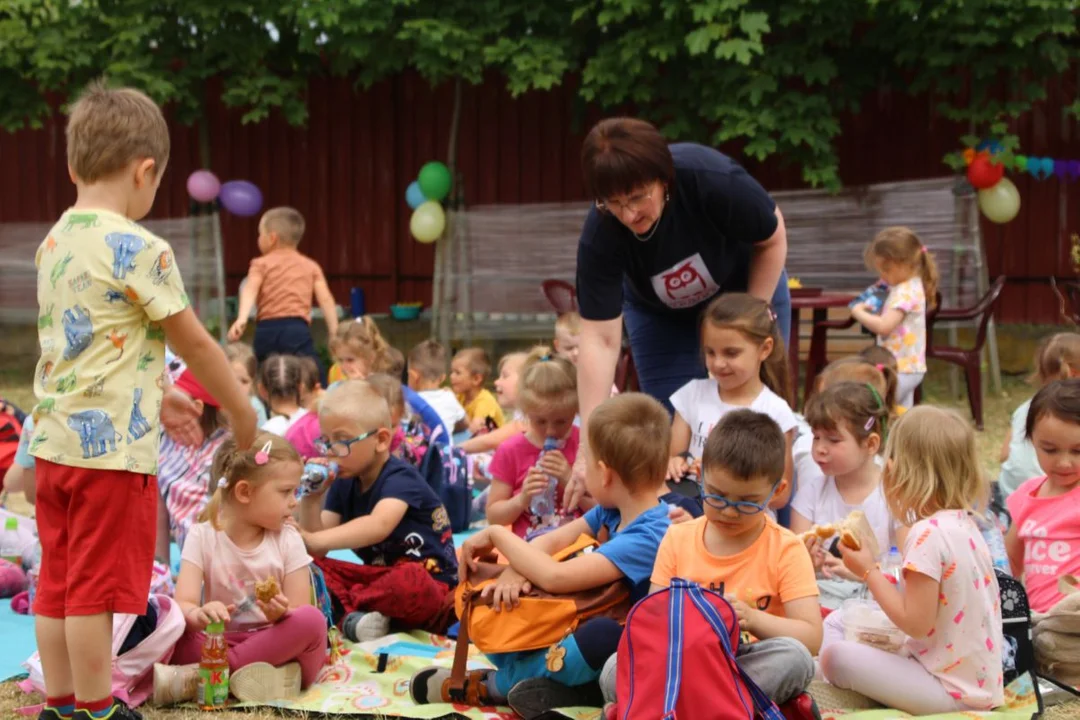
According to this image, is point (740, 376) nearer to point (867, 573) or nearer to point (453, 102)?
point (867, 573)

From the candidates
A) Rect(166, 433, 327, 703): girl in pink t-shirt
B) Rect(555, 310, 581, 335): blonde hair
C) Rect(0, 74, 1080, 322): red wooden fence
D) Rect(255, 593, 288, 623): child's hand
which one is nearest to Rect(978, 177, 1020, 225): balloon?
Rect(0, 74, 1080, 322): red wooden fence

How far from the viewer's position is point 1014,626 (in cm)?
341

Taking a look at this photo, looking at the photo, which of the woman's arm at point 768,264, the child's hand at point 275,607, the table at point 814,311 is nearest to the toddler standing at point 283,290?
the table at point 814,311

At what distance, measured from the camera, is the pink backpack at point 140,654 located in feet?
11.6

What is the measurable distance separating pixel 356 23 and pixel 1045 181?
20.5 ft

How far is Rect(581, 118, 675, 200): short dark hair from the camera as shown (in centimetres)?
376

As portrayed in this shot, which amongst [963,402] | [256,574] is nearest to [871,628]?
[256,574]

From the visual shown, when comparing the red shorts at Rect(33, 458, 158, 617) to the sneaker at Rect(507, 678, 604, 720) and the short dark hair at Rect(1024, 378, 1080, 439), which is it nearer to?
the sneaker at Rect(507, 678, 604, 720)

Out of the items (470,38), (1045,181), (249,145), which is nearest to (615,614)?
(470,38)

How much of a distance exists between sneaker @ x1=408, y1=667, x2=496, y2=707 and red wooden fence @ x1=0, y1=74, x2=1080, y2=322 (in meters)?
8.28

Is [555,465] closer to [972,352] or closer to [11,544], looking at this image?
[11,544]

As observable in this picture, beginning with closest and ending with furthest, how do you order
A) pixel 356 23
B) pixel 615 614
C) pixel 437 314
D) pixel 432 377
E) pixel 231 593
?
pixel 615 614, pixel 231 593, pixel 432 377, pixel 356 23, pixel 437 314

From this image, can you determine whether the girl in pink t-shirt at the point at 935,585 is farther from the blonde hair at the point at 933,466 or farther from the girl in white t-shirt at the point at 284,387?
the girl in white t-shirt at the point at 284,387

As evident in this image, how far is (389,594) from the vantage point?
4242 millimetres
